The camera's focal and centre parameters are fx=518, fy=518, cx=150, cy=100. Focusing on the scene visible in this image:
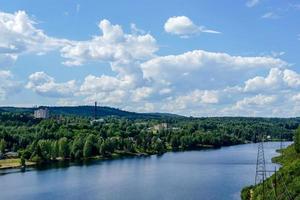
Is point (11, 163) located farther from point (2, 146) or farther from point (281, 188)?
point (281, 188)

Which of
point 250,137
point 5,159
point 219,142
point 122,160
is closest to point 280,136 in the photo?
point 250,137

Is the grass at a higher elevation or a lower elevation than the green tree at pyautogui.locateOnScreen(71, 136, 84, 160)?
lower

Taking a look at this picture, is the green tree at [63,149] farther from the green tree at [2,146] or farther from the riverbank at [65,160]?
the green tree at [2,146]

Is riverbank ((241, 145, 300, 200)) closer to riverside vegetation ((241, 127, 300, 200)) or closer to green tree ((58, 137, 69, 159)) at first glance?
riverside vegetation ((241, 127, 300, 200))

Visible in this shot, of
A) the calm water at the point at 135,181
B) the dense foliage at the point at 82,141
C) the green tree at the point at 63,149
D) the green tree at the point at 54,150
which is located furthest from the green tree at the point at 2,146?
the calm water at the point at 135,181

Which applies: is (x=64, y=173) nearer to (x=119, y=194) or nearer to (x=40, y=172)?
(x=40, y=172)

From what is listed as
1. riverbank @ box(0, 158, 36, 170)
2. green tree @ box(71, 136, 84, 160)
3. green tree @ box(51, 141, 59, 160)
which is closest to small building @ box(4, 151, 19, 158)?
riverbank @ box(0, 158, 36, 170)

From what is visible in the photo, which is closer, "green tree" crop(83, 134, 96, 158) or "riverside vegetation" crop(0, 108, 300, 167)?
"riverside vegetation" crop(0, 108, 300, 167)

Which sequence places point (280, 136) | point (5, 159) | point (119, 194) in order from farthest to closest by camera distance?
1. point (280, 136)
2. point (5, 159)
3. point (119, 194)

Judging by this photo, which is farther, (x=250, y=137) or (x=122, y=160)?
(x=250, y=137)
